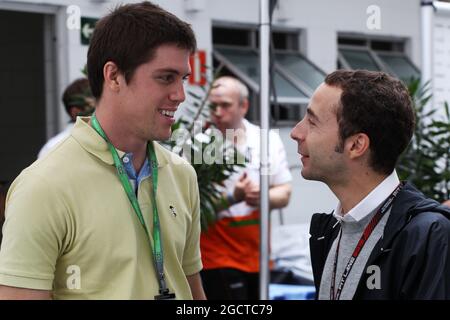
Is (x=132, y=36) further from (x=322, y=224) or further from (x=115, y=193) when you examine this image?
(x=322, y=224)

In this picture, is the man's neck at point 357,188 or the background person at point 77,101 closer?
the man's neck at point 357,188

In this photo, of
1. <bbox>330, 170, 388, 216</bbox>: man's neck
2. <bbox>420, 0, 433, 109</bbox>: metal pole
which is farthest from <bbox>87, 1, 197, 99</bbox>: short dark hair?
<bbox>420, 0, 433, 109</bbox>: metal pole

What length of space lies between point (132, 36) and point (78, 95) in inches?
110

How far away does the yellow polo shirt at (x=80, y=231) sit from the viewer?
222 centimetres

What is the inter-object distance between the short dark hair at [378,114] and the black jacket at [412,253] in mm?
160

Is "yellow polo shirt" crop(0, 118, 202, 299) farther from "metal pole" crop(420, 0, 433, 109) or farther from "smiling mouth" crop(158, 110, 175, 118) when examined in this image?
"metal pole" crop(420, 0, 433, 109)

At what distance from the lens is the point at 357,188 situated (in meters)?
2.53

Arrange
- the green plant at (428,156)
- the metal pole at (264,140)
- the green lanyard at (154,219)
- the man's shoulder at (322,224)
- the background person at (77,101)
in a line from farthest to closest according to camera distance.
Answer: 1. the green plant at (428,156)
2. the background person at (77,101)
3. the metal pole at (264,140)
4. the man's shoulder at (322,224)
5. the green lanyard at (154,219)

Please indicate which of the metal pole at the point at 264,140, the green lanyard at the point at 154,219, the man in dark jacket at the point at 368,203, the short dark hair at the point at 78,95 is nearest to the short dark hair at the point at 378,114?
the man in dark jacket at the point at 368,203

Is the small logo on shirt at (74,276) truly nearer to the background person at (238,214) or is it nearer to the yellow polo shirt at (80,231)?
the yellow polo shirt at (80,231)

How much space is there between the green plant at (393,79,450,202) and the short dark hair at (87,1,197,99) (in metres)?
3.06
